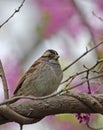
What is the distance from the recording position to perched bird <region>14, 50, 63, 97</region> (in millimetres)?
2084

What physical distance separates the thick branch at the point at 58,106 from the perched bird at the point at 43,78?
556 millimetres

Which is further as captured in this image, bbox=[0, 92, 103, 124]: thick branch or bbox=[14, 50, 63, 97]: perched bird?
bbox=[14, 50, 63, 97]: perched bird

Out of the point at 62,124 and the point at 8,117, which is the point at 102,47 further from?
the point at 8,117

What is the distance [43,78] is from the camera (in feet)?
7.27

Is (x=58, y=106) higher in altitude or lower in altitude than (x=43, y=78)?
lower

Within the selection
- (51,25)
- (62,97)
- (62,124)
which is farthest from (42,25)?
(62,97)

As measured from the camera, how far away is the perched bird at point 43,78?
6.84ft

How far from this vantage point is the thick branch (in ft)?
4.73

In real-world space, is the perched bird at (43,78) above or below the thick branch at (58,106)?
above

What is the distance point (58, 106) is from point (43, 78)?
0.77m

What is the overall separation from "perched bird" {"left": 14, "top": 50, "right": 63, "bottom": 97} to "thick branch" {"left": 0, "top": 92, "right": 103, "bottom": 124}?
556 mm

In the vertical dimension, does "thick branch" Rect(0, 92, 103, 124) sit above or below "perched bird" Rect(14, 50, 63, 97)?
below

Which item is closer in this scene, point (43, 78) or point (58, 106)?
point (58, 106)

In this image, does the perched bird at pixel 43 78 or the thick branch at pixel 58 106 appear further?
the perched bird at pixel 43 78
